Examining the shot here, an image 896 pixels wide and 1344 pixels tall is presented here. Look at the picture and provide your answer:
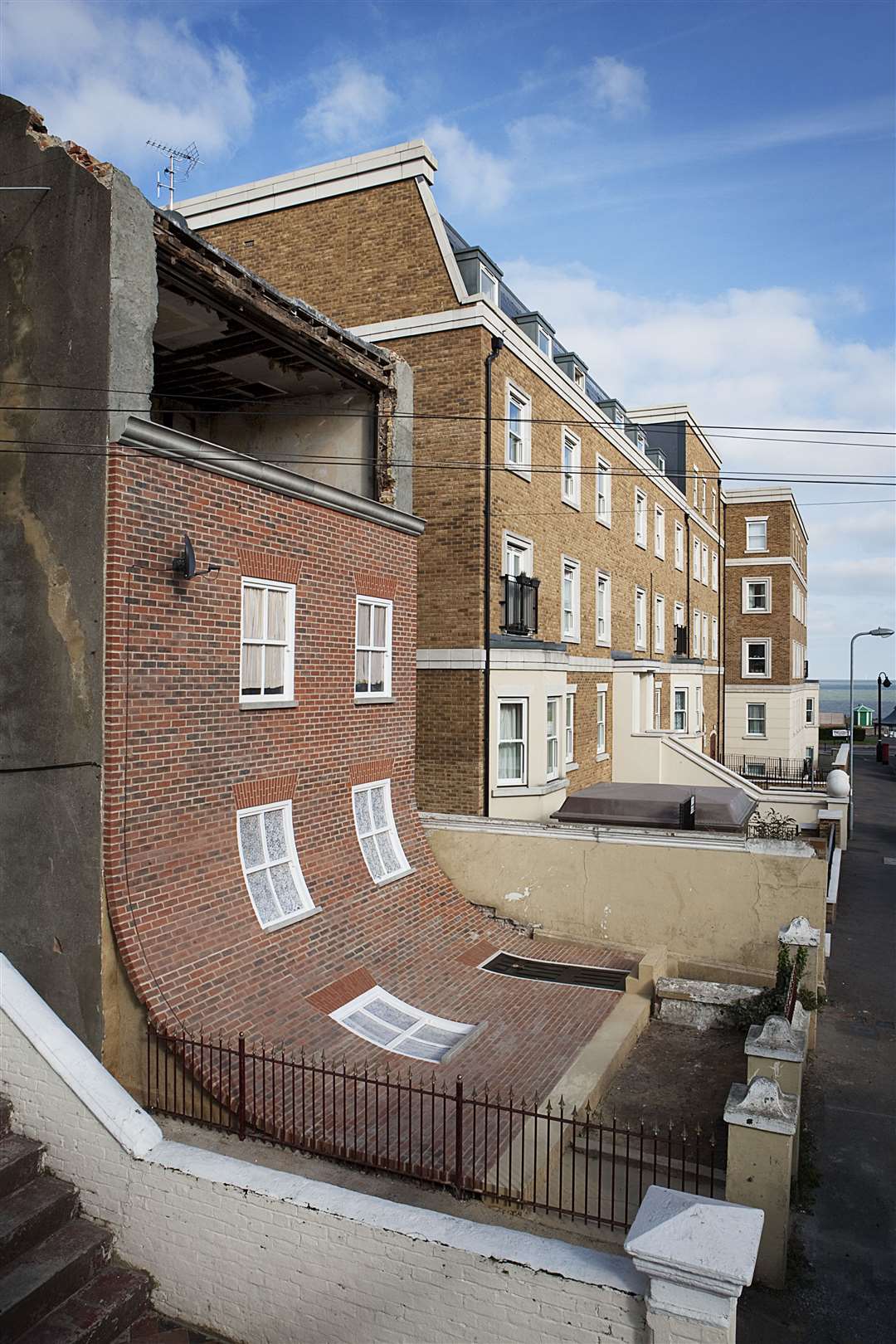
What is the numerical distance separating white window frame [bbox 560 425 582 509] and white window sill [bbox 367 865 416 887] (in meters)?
10.7

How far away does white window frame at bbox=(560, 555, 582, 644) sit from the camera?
22172 millimetres

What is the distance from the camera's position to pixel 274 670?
12367mm

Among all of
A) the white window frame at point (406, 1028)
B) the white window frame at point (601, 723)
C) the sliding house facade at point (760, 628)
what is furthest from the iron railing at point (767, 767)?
the white window frame at point (406, 1028)

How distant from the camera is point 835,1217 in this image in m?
8.60

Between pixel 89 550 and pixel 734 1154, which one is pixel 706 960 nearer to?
pixel 734 1154

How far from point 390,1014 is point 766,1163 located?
5.26 meters

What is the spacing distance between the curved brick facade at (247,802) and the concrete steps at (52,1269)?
2332 millimetres

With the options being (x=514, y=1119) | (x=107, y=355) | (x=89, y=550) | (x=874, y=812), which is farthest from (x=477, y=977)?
(x=874, y=812)

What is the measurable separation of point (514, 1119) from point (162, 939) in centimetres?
428

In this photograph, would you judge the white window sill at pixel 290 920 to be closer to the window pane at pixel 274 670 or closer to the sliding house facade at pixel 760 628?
the window pane at pixel 274 670

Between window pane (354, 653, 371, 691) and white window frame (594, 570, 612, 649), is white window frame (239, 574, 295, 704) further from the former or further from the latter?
white window frame (594, 570, 612, 649)

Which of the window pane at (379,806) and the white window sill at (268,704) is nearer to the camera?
the white window sill at (268,704)

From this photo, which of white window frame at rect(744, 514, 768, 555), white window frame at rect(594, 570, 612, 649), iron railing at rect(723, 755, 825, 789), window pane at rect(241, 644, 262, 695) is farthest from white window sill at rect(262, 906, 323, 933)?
white window frame at rect(744, 514, 768, 555)

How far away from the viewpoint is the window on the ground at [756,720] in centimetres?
4472
